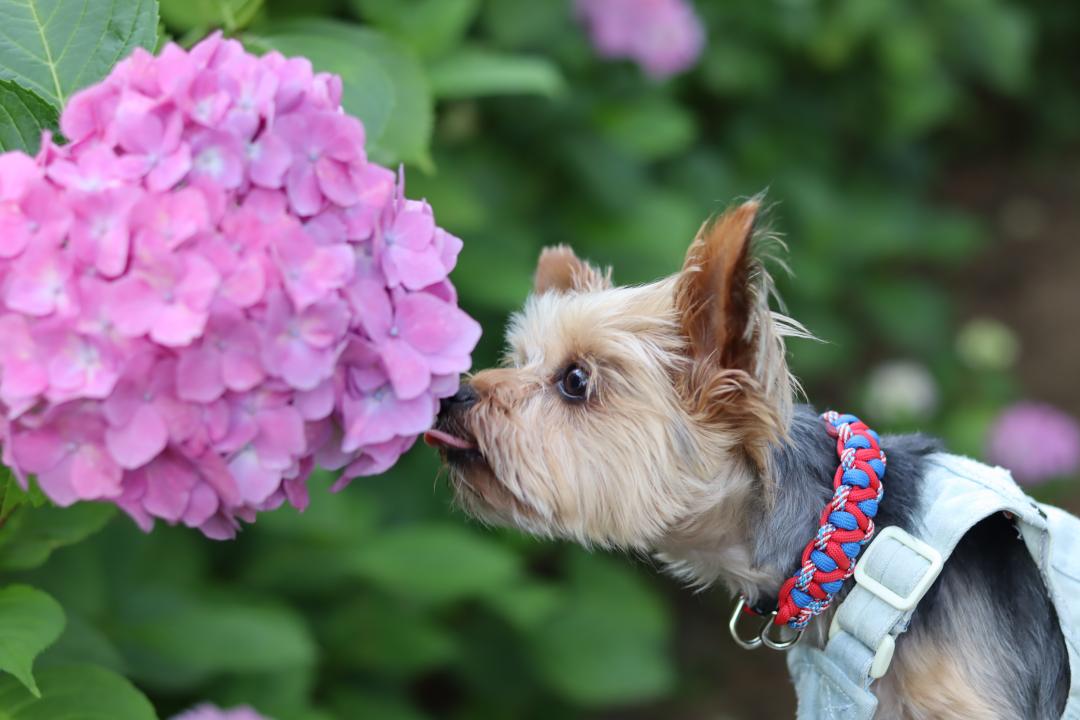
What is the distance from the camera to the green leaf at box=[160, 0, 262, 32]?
2178 mm

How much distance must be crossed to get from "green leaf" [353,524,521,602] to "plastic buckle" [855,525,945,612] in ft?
5.03

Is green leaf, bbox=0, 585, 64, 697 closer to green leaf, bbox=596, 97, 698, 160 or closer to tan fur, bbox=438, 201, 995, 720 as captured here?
tan fur, bbox=438, 201, 995, 720

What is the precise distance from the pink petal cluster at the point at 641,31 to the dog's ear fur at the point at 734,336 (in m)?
2.08

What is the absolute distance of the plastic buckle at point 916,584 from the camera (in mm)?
1895

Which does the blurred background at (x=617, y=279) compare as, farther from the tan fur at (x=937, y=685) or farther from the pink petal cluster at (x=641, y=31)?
the tan fur at (x=937, y=685)

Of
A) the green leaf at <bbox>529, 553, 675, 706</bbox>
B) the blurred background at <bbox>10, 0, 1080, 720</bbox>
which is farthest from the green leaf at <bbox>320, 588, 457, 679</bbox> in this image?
the green leaf at <bbox>529, 553, 675, 706</bbox>

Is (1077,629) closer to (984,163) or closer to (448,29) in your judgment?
(448,29)

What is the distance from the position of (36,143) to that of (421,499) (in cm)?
221

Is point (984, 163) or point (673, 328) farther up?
point (673, 328)

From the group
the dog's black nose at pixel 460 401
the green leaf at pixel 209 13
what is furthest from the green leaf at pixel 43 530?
the green leaf at pixel 209 13

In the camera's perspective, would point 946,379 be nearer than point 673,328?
No

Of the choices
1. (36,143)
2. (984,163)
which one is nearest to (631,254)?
(36,143)

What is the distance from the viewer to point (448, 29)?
2.94 m

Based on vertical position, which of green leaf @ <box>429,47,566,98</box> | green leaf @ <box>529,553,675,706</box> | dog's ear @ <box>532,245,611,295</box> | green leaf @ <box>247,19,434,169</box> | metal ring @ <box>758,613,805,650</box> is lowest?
green leaf @ <box>529,553,675,706</box>
